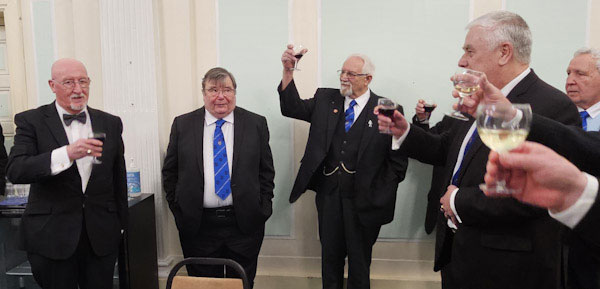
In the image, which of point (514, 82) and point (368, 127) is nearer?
point (514, 82)

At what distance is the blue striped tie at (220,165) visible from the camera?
2682 mm

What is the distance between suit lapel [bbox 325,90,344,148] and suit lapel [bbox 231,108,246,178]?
65cm

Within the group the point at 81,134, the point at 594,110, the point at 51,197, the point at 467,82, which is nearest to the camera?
the point at 467,82

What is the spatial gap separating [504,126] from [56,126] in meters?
2.20

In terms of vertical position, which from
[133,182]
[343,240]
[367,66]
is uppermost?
[367,66]

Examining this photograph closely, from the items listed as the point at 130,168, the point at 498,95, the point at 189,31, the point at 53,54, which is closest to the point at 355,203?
the point at 498,95

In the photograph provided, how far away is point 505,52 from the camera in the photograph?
1.73 metres

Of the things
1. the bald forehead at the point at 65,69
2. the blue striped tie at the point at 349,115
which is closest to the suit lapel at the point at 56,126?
the bald forehead at the point at 65,69

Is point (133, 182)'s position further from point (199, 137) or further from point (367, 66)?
point (367, 66)

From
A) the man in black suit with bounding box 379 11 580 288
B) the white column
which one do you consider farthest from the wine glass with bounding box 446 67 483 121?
the white column

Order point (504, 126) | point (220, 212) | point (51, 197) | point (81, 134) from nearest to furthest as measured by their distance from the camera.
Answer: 1. point (504, 126)
2. point (51, 197)
3. point (81, 134)
4. point (220, 212)

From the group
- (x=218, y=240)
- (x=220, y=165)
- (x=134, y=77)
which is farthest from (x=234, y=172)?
(x=134, y=77)

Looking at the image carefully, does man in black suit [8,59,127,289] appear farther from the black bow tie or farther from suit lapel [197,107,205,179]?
suit lapel [197,107,205,179]

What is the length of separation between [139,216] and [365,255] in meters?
1.74
